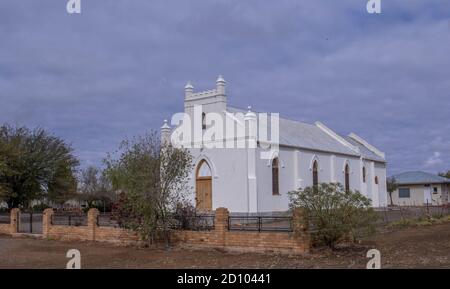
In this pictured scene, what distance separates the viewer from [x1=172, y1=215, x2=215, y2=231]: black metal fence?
767 inches

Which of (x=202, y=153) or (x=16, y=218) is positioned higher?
(x=202, y=153)

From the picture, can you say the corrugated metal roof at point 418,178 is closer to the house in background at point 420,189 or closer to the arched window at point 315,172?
the house in background at point 420,189

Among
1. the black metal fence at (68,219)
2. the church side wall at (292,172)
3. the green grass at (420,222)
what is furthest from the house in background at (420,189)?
the black metal fence at (68,219)

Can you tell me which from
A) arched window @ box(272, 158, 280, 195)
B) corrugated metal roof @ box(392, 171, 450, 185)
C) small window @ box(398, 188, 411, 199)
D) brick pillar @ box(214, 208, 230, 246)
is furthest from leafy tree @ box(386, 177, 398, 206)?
brick pillar @ box(214, 208, 230, 246)

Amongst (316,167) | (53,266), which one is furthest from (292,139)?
(53,266)

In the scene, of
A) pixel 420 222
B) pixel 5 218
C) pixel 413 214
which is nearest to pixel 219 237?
pixel 420 222

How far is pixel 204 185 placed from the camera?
3359 cm

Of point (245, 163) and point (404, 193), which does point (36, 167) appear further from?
point (404, 193)

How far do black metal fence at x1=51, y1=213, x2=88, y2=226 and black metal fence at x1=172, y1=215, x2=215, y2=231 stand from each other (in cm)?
532

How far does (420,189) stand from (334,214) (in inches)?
1892

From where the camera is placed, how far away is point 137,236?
64.4 feet

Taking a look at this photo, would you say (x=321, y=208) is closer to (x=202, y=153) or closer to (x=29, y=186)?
(x=202, y=153)

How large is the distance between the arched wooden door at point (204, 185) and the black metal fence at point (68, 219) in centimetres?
1063

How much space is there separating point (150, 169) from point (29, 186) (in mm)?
21143
